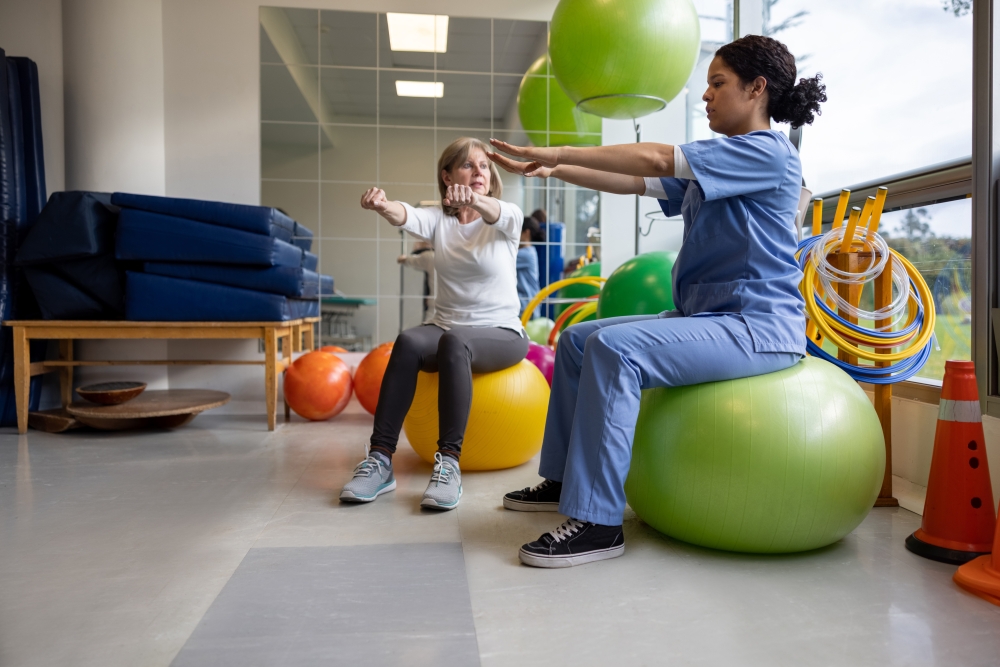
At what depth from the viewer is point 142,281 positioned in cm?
342

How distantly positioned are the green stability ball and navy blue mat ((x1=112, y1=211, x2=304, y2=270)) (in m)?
2.40

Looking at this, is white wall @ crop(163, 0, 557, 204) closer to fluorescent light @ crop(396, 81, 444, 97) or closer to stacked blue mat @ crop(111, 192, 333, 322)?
fluorescent light @ crop(396, 81, 444, 97)

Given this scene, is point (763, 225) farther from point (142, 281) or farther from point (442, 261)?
point (142, 281)

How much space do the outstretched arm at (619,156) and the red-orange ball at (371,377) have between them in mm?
2157

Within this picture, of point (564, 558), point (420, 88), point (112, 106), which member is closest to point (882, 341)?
point (564, 558)

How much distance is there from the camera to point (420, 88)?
4305 millimetres

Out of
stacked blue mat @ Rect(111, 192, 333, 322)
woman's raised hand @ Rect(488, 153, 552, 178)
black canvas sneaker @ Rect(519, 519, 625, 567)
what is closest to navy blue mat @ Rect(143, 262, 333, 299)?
stacked blue mat @ Rect(111, 192, 333, 322)

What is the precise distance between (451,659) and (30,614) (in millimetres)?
836

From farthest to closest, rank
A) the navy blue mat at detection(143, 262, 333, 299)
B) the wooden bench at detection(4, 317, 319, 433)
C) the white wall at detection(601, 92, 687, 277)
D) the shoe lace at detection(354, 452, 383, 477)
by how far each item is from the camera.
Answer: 1. the white wall at detection(601, 92, 687, 277)
2. the navy blue mat at detection(143, 262, 333, 299)
3. the wooden bench at detection(4, 317, 319, 433)
4. the shoe lace at detection(354, 452, 383, 477)

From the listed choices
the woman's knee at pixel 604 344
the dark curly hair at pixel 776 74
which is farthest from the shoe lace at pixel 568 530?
the dark curly hair at pixel 776 74

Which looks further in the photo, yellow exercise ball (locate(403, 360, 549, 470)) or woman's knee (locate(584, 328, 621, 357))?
yellow exercise ball (locate(403, 360, 549, 470))

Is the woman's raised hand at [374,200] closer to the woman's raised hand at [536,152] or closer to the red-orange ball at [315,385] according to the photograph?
the woman's raised hand at [536,152]

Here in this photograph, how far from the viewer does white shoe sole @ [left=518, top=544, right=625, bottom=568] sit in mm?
1630

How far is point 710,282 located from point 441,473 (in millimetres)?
948
